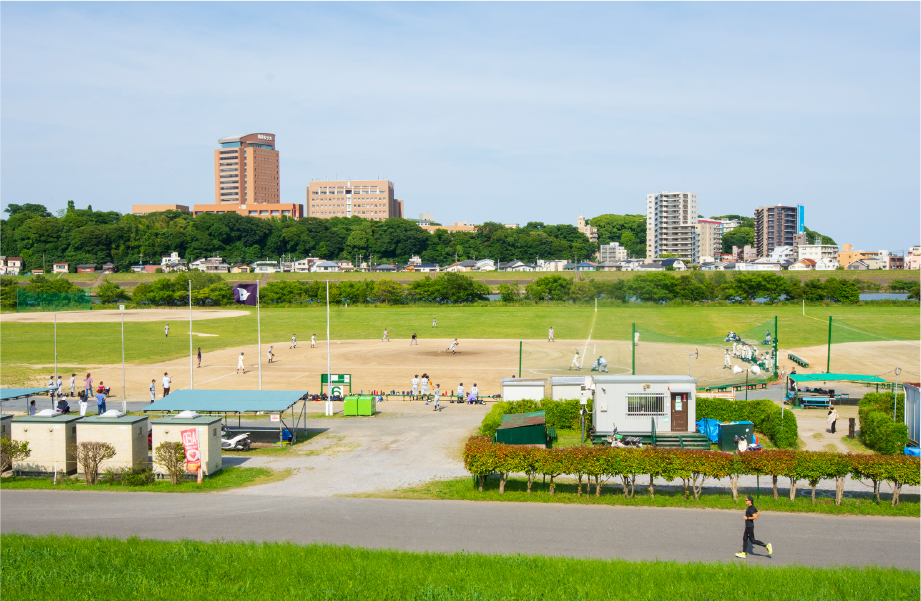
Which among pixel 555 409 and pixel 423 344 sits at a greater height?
pixel 555 409

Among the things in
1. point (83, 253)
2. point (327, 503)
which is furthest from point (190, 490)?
point (83, 253)

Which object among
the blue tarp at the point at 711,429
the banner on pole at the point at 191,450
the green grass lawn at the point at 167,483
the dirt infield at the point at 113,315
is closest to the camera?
the green grass lawn at the point at 167,483

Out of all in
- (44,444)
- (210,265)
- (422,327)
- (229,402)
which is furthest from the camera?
(210,265)

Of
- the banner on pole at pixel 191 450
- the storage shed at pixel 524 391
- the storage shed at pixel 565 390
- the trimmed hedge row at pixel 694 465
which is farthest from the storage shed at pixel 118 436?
the storage shed at pixel 565 390

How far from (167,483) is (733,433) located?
804 inches

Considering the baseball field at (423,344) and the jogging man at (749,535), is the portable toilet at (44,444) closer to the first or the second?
the baseball field at (423,344)

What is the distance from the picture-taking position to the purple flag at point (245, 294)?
3221 inches

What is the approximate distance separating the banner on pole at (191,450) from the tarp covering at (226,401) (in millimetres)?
3790

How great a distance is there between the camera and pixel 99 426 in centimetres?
2173

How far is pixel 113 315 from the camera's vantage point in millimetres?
85438

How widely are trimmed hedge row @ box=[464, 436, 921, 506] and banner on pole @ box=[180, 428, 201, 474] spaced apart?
8.97 m

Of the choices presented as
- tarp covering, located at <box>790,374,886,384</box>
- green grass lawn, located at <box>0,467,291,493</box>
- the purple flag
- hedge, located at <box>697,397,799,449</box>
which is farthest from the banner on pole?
the purple flag

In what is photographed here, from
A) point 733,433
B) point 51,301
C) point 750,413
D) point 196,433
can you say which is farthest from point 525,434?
point 51,301

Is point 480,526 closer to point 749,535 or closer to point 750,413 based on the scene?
point 749,535
